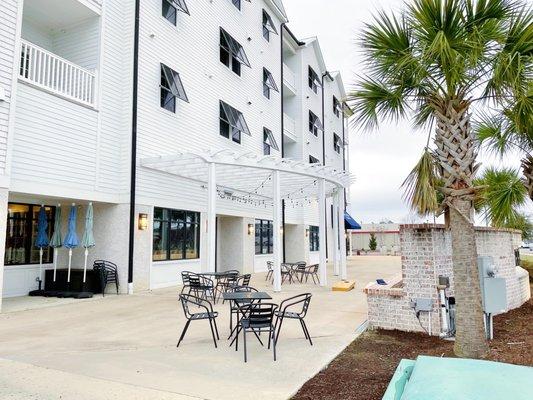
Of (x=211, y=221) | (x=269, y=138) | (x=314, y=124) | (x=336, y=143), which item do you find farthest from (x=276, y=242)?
(x=336, y=143)

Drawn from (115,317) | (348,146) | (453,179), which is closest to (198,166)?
(115,317)

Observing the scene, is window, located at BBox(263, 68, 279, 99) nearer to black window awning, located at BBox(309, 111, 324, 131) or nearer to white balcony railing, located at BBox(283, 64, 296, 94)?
white balcony railing, located at BBox(283, 64, 296, 94)

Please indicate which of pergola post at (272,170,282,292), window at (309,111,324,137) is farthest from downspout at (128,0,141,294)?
window at (309,111,324,137)

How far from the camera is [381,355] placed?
5.71 meters

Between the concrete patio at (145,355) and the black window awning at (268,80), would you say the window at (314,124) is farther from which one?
the concrete patio at (145,355)

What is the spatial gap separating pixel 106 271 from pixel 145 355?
261 inches

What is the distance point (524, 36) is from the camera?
5.39 meters

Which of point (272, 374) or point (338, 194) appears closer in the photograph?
point (272, 374)

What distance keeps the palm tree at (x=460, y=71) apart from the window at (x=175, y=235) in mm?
9163

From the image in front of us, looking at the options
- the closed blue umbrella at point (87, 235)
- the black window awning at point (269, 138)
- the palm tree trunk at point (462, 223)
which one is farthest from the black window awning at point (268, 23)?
the palm tree trunk at point (462, 223)

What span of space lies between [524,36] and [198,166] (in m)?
9.21

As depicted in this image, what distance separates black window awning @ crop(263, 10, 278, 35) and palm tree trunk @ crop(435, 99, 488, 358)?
1739cm

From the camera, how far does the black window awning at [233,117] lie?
16.8m

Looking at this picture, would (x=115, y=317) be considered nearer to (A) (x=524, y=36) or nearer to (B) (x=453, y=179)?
(B) (x=453, y=179)
